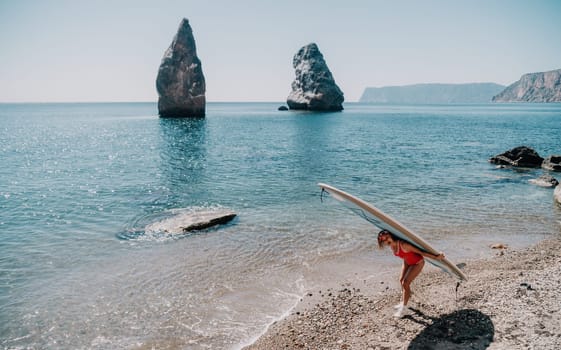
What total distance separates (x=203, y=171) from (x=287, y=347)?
25.1 metres

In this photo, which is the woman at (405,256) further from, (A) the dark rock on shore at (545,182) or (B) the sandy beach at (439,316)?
(A) the dark rock on shore at (545,182)

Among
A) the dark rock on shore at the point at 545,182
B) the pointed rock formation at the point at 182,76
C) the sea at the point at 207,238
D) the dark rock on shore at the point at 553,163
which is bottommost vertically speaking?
the sea at the point at 207,238

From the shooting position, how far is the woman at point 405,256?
27.9ft

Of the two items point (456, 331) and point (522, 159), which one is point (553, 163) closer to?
point (522, 159)

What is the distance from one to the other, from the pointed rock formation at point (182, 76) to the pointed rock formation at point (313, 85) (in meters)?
47.3

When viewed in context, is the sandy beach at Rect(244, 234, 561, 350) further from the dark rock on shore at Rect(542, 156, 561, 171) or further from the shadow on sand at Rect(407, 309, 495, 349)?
the dark rock on shore at Rect(542, 156, 561, 171)

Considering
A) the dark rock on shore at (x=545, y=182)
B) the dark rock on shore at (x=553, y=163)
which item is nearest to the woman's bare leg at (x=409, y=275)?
the dark rock on shore at (x=545, y=182)

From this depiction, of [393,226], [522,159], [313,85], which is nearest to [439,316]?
[393,226]

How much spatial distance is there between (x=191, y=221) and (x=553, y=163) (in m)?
33.0

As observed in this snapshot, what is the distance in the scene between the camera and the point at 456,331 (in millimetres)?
7812

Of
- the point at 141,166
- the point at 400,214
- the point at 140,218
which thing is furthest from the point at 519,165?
the point at 141,166

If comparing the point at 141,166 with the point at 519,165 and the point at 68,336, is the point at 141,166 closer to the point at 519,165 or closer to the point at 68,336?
the point at 68,336

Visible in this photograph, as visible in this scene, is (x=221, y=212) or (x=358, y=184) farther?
(x=358, y=184)

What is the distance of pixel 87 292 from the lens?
11336 millimetres
